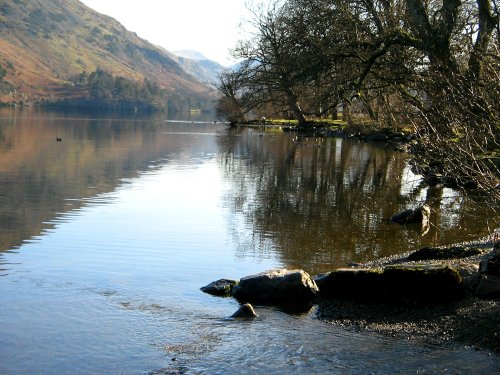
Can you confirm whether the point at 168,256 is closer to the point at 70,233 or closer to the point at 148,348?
the point at 70,233

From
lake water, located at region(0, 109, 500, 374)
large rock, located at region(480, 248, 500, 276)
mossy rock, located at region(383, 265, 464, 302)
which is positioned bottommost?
lake water, located at region(0, 109, 500, 374)

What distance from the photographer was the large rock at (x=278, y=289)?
11.4 meters

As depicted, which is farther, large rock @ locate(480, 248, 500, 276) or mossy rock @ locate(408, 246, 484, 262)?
mossy rock @ locate(408, 246, 484, 262)

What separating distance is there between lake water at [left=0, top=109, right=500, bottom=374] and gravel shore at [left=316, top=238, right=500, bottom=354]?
34 cm

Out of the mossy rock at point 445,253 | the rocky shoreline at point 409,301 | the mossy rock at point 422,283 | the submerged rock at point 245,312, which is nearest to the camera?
the rocky shoreline at point 409,301

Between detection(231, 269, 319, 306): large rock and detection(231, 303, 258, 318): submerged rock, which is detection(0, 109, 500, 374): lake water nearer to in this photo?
detection(231, 303, 258, 318): submerged rock

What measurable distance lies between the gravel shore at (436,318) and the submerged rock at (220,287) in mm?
1763

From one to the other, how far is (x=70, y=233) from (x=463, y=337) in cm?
1095

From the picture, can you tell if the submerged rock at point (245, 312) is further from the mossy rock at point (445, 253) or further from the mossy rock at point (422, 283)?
the mossy rock at point (445, 253)

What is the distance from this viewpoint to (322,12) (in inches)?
1007

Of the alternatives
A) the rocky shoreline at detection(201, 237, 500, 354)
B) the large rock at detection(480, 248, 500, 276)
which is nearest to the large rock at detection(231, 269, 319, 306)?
the rocky shoreline at detection(201, 237, 500, 354)

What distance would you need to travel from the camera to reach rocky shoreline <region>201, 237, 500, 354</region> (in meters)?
9.62

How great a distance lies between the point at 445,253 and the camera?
43.1ft

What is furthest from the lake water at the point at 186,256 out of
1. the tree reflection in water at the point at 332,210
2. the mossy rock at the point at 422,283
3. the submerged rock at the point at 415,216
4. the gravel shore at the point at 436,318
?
the mossy rock at the point at 422,283
